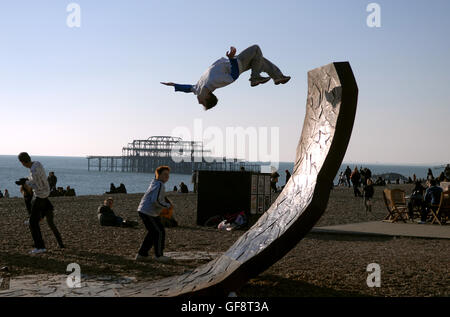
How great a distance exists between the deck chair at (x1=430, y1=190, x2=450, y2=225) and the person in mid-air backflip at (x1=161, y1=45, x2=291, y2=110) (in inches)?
381

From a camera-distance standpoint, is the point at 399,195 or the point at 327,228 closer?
the point at 327,228

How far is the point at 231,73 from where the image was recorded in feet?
20.9

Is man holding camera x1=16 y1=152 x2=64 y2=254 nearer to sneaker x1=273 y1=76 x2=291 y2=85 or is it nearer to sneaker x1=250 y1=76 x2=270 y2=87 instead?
sneaker x1=250 y1=76 x2=270 y2=87

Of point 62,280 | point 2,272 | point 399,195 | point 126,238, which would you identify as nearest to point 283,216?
point 62,280

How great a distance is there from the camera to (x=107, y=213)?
14.1 m

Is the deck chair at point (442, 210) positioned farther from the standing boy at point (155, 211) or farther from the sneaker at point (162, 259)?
the standing boy at point (155, 211)

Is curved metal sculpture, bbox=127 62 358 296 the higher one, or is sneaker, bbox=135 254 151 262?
curved metal sculpture, bbox=127 62 358 296

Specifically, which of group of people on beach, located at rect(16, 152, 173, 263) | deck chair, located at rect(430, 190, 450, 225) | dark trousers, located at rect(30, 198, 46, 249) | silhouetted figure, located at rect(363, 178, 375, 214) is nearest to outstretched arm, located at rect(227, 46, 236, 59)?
group of people on beach, located at rect(16, 152, 173, 263)

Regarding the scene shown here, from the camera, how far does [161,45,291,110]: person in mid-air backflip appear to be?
20.4 ft

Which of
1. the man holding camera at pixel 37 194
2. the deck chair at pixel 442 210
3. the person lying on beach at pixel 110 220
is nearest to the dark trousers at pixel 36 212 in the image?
the man holding camera at pixel 37 194

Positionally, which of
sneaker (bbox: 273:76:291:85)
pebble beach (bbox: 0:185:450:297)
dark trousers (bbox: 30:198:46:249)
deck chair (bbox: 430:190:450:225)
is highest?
sneaker (bbox: 273:76:291:85)
